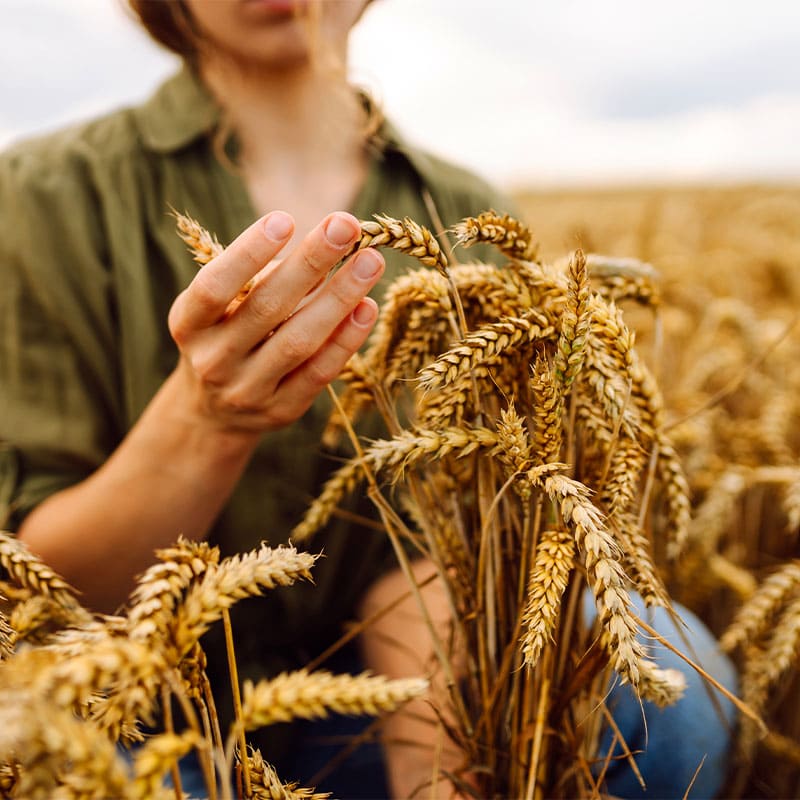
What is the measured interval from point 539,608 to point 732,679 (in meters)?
0.89

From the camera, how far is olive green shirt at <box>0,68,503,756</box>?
115 cm

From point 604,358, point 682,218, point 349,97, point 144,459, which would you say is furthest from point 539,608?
point 682,218

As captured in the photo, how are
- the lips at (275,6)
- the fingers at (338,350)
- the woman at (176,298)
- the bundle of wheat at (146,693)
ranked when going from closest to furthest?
1. the bundle of wheat at (146,693)
2. the fingers at (338,350)
3. the woman at (176,298)
4. the lips at (275,6)

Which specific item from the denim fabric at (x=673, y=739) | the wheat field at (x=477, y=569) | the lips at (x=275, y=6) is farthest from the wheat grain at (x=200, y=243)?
the denim fabric at (x=673, y=739)

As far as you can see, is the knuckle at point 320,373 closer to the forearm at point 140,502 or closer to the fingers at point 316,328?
the fingers at point 316,328

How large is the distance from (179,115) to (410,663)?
109cm

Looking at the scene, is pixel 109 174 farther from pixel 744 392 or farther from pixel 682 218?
pixel 682 218

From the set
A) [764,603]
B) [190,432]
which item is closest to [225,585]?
[190,432]

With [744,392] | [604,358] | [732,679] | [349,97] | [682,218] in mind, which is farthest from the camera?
[682,218]

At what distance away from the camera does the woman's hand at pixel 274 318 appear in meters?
0.59

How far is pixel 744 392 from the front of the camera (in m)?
1.97

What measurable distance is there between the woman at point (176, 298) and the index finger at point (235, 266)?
0.20 m

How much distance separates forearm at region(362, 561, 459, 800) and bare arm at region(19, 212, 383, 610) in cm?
30

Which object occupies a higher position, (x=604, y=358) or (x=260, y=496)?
(x=604, y=358)
